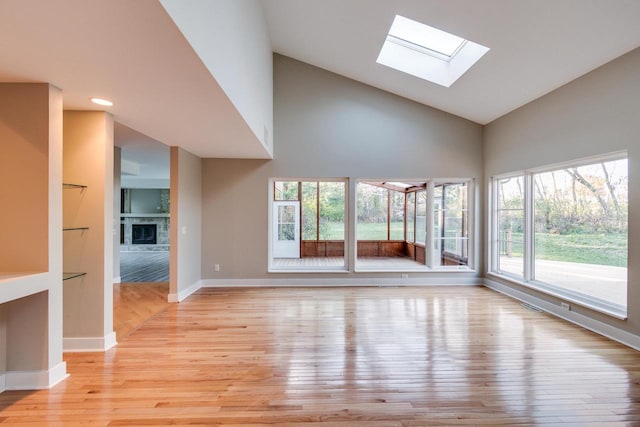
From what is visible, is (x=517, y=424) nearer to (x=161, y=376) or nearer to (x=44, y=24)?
Answer: (x=161, y=376)

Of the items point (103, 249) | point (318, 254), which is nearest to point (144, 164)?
point (318, 254)

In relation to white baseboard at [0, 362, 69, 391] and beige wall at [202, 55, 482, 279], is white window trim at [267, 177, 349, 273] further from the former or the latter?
white baseboard at [0, 362, 69, 391]

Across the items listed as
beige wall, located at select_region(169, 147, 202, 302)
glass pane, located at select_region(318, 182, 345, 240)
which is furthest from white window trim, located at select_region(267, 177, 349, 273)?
beige wall, located at select_region(169, 147, 202, 302)

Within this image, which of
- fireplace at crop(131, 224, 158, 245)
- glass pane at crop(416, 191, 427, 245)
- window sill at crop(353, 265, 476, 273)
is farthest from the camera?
fireplace at crop(131, 224, 158, 245)

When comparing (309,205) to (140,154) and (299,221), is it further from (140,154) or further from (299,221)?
(140,154)

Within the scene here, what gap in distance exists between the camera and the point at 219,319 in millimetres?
3906

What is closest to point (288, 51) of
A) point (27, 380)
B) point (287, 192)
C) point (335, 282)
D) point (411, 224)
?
point (287, 192)

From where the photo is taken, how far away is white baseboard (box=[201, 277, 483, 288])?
5.62 m

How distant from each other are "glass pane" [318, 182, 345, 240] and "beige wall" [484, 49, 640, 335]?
325 cm

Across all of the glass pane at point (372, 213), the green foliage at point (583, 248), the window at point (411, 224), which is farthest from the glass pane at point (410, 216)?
the green foliage at point (583, 248)

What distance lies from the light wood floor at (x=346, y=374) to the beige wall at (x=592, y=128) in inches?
41.3

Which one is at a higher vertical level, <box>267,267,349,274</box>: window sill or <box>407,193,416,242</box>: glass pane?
<box>407,193,416,242</box>: glass pane

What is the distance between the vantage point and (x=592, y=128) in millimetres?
3525

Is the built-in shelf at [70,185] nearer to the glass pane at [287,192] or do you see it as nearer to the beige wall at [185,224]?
the beige wall at [185,224]
